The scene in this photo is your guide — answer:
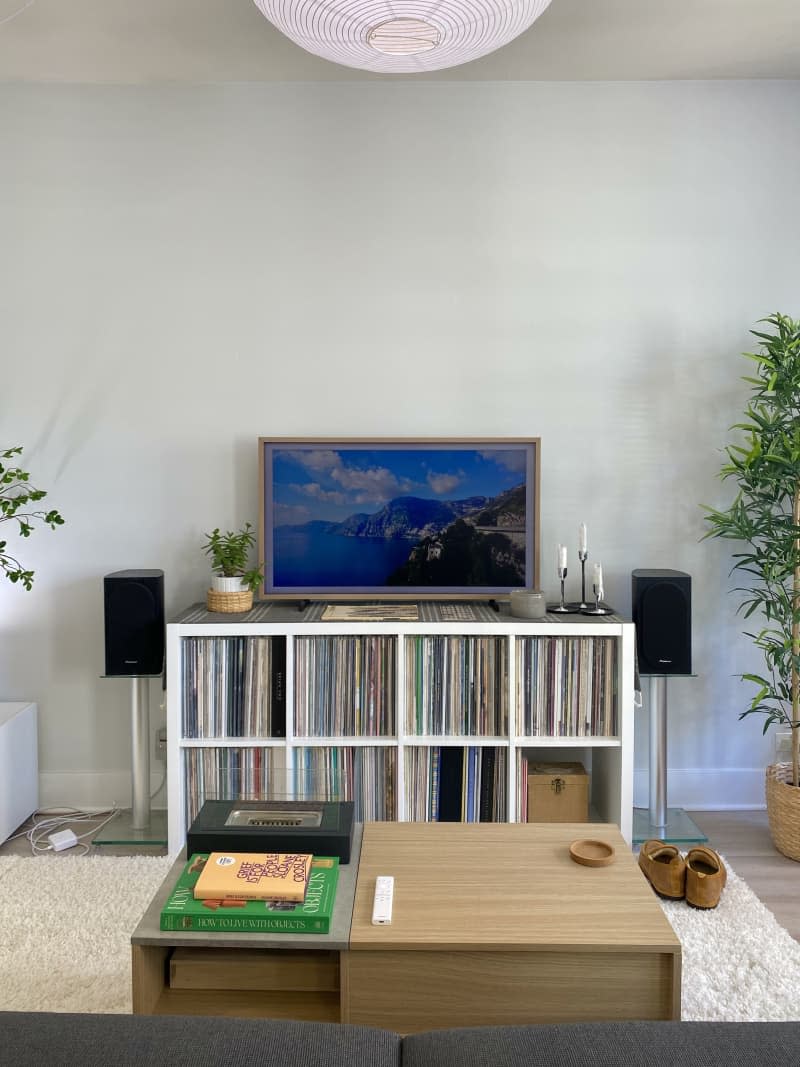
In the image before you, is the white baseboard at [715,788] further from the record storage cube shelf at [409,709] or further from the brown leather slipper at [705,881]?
the brown leather slipper at [705,881]

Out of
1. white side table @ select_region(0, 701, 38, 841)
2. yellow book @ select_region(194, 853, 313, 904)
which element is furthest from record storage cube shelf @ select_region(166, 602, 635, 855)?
yellow book @ select_region(194, 853, 313, 904)

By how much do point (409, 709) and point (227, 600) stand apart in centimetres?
77

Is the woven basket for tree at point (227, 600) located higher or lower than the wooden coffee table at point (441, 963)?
higher

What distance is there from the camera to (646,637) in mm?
3115

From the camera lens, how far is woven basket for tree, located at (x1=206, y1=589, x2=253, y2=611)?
315 cm

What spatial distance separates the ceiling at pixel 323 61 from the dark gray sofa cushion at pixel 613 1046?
2.79 meters

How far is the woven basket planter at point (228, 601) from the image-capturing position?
3152 mm

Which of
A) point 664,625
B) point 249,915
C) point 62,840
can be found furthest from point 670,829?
point 62,840

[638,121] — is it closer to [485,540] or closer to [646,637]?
[485,540]

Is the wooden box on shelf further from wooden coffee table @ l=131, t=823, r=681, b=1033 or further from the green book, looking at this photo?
the green book

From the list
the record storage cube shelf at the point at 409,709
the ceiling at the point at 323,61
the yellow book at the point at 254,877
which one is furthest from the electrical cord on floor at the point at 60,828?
the ceiling at the point at 323,61

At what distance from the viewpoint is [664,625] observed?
3.11 meters

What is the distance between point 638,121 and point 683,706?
2293 millimetres

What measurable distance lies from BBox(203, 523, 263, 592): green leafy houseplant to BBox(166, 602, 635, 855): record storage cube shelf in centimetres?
16
